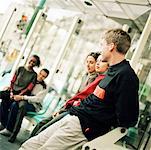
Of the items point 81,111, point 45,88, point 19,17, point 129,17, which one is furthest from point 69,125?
point 19,17

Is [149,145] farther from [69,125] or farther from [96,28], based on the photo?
[96,28]

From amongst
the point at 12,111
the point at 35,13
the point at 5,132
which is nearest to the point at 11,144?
the point at 5,132

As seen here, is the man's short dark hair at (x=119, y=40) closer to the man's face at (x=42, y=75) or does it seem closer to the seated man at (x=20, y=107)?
the seated man at (x=20, y=107)

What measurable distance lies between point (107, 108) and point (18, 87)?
3.03 m

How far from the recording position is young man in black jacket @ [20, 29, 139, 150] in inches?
84.7

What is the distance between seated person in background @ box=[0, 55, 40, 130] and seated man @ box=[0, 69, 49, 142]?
0.34ft

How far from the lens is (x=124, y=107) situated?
2.14 m

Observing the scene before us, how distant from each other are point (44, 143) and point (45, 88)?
2796 mm

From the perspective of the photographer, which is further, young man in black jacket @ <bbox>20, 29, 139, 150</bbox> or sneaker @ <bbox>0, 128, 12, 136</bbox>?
sneaker @ <bbox>0, 128, 12, 136</bbox>

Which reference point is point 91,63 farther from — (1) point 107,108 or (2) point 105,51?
(1) point 107,108

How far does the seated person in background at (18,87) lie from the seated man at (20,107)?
0.10 metres

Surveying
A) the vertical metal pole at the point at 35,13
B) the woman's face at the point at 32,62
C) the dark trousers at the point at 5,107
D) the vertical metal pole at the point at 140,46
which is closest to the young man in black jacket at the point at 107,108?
the vertical metal pole at the point at 140,46

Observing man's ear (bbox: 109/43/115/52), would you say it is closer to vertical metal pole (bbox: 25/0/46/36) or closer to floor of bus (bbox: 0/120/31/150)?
floor of bus (bbox: 0/120/31/150)

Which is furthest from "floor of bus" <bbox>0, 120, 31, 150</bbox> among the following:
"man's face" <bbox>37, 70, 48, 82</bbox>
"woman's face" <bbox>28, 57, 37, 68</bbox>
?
"woman's face" <bbox>28, 57, 37, 68</bbox>
